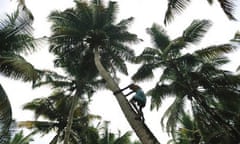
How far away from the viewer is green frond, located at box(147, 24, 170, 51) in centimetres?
1677

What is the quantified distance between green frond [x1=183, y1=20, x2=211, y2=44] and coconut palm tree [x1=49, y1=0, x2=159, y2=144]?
310 cm

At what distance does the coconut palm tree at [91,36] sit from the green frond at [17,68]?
208 inches

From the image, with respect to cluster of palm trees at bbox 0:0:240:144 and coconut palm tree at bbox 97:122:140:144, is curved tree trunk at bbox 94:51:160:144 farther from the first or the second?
coconut palm tree at bbox 97:122:140:144

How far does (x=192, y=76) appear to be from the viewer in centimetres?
1524

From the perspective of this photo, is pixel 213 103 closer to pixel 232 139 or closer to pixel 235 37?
pixel 232 139

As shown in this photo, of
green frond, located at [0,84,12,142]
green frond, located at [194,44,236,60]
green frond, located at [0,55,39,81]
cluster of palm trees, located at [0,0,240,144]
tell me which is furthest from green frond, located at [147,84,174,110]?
green frond, located at [0,84,12,142]

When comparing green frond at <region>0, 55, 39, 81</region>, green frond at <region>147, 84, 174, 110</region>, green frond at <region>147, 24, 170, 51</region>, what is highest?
green frond at <region>147, 24, 170, 51</region>

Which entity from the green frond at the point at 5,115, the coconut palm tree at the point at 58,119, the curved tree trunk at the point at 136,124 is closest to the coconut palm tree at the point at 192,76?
the coconut palm tree at the point at 58,119

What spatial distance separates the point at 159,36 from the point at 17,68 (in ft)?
31.8

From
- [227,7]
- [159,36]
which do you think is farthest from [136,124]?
[159,36]

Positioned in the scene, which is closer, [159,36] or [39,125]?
[159,36]

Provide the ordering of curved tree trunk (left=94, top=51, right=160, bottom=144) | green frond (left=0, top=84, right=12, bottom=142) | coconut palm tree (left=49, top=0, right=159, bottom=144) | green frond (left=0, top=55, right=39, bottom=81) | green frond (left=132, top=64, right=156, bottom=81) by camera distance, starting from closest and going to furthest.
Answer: curved tree trunk (left=94, top=51, right=160, bottom=144) < green frond (left=0, top=84, right=12, bottom=142) < green frond (left=0, top=55, right=39, bottom=81) < coconut palm tree (left=49, top=0, right=159, bottom=144) < green frond (left=132, top=64, right=156, bottom=81)

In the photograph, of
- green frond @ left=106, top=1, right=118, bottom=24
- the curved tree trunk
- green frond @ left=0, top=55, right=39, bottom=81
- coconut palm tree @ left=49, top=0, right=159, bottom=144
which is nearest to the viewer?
the curved tree trunk

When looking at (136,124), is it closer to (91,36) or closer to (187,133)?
(91,36)
